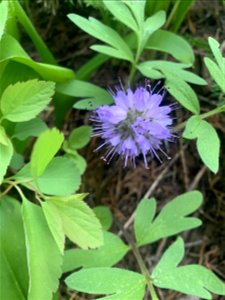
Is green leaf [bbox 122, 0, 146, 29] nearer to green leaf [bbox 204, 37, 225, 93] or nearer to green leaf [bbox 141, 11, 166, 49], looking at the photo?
green leaf [bbox 141, 11, 166, 49]

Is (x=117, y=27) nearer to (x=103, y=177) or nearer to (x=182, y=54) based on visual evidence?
(x=182, y=54)

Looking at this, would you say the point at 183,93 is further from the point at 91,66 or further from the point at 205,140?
the point at 91,66

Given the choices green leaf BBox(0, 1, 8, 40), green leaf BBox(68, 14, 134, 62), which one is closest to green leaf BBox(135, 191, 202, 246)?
green leaf BBox(68, 14, 134, 62)

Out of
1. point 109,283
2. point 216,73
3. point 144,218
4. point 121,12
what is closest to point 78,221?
→ point 109,283

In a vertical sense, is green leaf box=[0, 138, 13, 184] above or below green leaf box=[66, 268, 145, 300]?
above

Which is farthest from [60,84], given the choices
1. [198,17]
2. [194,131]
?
[198,17]
